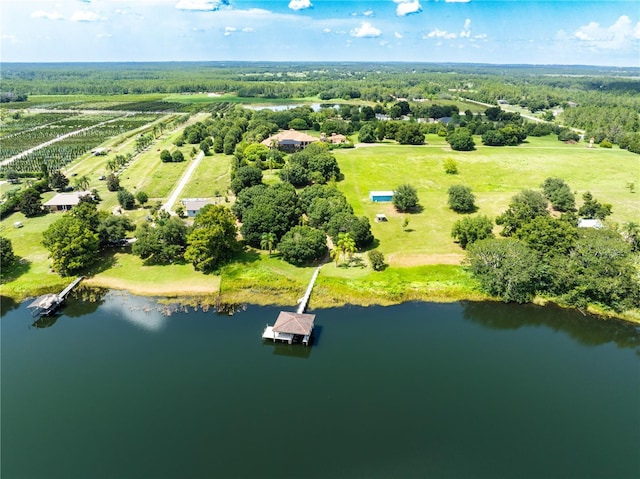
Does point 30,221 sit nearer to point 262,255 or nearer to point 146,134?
point 262,255

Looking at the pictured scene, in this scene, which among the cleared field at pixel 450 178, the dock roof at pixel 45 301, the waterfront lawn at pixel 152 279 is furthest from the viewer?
the cleared field at pixel 450 178

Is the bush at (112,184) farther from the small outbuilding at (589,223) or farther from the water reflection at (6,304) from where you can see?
the small outbuilding at (589,223)

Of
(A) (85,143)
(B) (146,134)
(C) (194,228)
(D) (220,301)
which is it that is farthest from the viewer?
(B) (146,134)

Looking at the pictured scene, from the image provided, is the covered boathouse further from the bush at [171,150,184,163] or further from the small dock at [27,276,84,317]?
the bush at [171,150,184,163]

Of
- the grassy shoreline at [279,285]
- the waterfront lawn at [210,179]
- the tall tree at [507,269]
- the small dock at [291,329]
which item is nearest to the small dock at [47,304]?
the grassy shoreline at [279,285]

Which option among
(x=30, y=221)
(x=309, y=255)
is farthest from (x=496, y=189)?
(x=30, y=221)

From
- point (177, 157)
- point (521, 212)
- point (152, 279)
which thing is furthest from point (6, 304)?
point (521, 212)

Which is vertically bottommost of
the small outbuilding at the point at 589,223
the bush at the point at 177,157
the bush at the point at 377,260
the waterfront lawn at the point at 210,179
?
the bush at the point at 377,260
